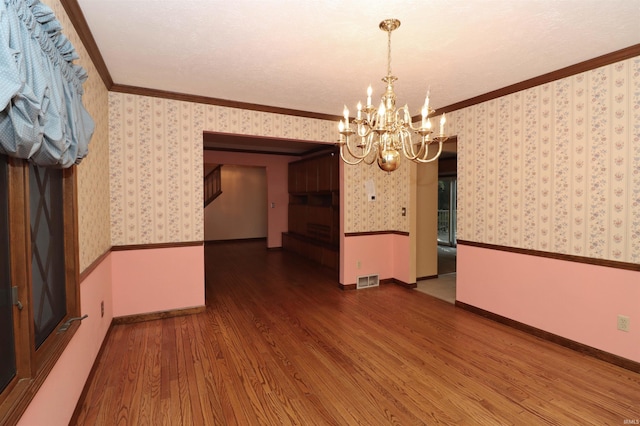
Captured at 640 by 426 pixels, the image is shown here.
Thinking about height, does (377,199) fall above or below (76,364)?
above

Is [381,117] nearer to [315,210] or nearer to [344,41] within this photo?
[344,41]

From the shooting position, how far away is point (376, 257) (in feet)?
16.5

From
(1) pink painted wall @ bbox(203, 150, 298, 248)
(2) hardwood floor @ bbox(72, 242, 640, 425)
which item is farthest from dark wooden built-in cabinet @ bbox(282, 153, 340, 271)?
(2) hardwood floor @ bbox(72, 242, 640, 425)

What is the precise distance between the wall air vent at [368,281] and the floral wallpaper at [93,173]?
10.7 ft

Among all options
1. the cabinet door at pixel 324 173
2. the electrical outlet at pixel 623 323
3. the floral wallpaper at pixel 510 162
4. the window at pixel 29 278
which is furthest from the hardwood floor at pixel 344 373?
the cabinet door at pixel 324 173

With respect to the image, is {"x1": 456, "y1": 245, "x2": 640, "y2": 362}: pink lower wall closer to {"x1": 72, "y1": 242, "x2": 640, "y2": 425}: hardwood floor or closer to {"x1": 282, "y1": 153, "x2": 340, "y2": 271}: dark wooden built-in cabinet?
{"x1": 72, "y1": 242, "x2": 640, "y2": 425}: hardwood floor

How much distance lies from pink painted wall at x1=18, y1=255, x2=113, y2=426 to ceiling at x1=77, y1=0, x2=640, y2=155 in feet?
6.09

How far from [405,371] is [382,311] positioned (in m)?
1.34

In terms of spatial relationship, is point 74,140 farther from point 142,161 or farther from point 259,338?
point 259,338

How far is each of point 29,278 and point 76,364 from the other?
0.99 m

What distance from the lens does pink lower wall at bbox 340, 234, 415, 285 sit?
4816mm

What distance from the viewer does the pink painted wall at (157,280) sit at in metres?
3.48

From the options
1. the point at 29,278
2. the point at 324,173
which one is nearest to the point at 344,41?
the point at 29,278

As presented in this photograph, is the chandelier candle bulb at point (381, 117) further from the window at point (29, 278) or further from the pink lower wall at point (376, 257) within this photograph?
the pink lower wall at point (376, 257)
